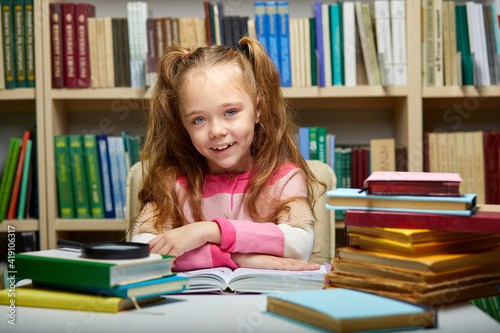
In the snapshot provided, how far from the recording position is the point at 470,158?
6.75 ft

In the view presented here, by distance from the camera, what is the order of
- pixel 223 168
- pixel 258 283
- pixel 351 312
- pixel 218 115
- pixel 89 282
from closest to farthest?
1. pixel 351 312
2. pixel 89 282
3. pixel 258 283
4. pixel 218 115
5. pixel 223 168

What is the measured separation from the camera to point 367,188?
0.82 meters

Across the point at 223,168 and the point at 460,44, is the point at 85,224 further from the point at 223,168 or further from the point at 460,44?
the point at 460,44

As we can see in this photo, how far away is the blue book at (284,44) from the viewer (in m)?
2.05

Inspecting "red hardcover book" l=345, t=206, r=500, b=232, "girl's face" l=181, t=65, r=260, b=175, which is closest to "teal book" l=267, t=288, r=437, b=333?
"red hardcover book" l=345, t=206, r=500, b=232

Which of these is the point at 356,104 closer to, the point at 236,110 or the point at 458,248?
the point at 236,110

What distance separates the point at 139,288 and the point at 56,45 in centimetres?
156

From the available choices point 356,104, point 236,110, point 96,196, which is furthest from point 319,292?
point 356,104

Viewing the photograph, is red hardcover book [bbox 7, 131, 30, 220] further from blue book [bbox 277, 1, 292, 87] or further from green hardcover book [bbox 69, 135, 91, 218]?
blue book [bbox 277, 1, 292, 87]

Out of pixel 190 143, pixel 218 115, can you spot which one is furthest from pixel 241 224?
pixel 190 143

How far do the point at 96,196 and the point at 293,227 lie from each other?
1.08m

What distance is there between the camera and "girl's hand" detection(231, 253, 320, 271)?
1.01 metres

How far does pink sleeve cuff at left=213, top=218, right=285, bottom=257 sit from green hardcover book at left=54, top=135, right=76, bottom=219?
1.12 metres

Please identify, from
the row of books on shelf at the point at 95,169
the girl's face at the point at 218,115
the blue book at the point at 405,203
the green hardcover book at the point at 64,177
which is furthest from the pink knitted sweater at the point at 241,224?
the green hardcover book at the point at 64,177
